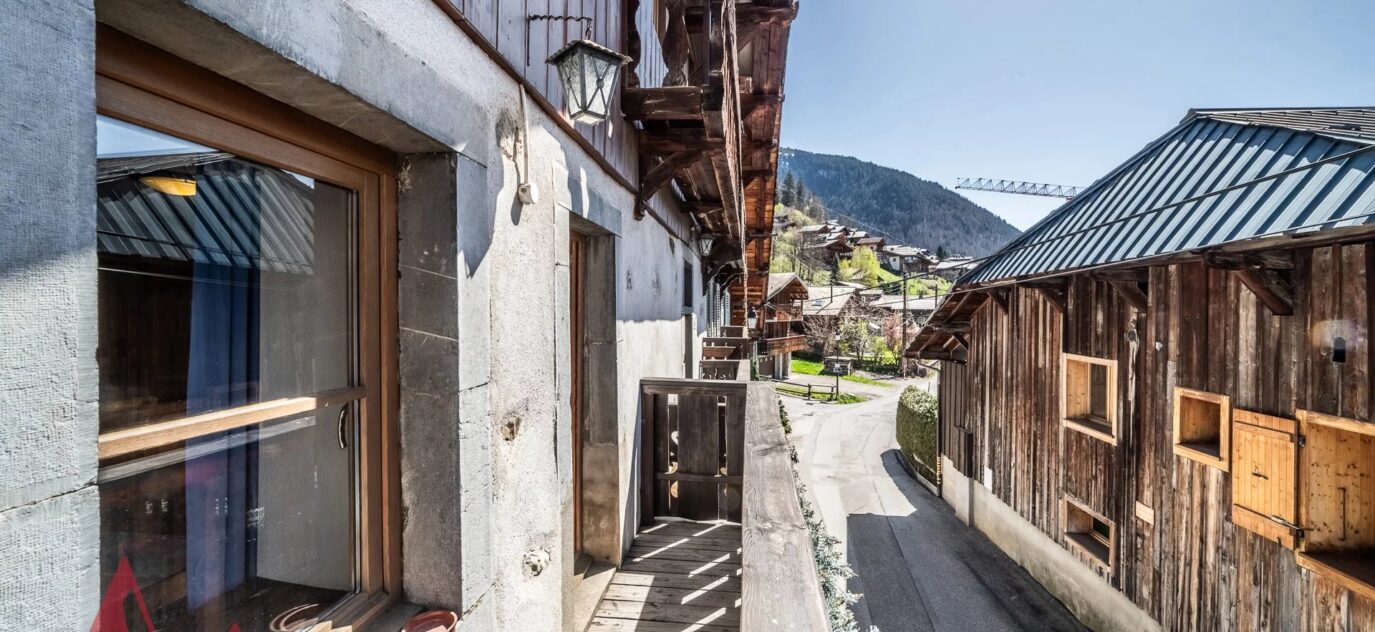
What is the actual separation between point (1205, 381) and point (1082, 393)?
2.80 meters

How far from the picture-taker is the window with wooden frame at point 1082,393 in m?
8.55

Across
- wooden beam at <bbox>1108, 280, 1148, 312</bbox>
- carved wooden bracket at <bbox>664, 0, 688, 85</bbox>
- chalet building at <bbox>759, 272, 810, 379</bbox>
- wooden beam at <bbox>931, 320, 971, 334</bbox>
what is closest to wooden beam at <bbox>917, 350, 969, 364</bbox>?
wooden beam at <bbox>931, 320, 971, 334</bbox>

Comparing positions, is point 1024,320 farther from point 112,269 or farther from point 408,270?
point 112,269

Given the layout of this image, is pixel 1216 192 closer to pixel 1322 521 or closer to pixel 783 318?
pixel 1322 521

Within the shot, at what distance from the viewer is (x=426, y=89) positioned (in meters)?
1.56

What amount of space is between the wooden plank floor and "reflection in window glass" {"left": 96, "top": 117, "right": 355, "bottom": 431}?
2.34m

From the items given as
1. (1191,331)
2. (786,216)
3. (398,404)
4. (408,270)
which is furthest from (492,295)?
(786,216)

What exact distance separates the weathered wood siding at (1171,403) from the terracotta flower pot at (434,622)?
6466 millimetres

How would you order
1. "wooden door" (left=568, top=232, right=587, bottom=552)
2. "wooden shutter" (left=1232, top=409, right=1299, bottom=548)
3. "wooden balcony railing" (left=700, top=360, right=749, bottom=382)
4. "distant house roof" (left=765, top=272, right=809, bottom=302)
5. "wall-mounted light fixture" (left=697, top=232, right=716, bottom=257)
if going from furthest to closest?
"distant house roof" (left=765, top=272, right=809, bottom=302)
"wall-mounted light fixture" (left=697, top=232, right=716, bottom=257)
"wooden balcony railing" (left=700, top=360, right=749, bottom=382)
"wooden shutter" (left=1232, top=409, right=1299, bottom=548)
"wooden door" (left=568, top=232, right=587, bottom=552)

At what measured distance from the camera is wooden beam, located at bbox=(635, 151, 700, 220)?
4.11m

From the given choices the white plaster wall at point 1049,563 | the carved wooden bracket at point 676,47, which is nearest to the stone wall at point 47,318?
the carved wooden bracket at point 676,47

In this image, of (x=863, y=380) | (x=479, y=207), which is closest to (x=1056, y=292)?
(x=479, y=207)

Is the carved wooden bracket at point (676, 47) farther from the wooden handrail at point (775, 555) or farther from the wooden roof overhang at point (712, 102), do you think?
the wooden handrail at point (775, 555)

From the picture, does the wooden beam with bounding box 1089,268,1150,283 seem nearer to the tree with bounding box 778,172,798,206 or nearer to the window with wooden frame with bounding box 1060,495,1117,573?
the window with wooden frame with bounding box 1060,495,1117,573
